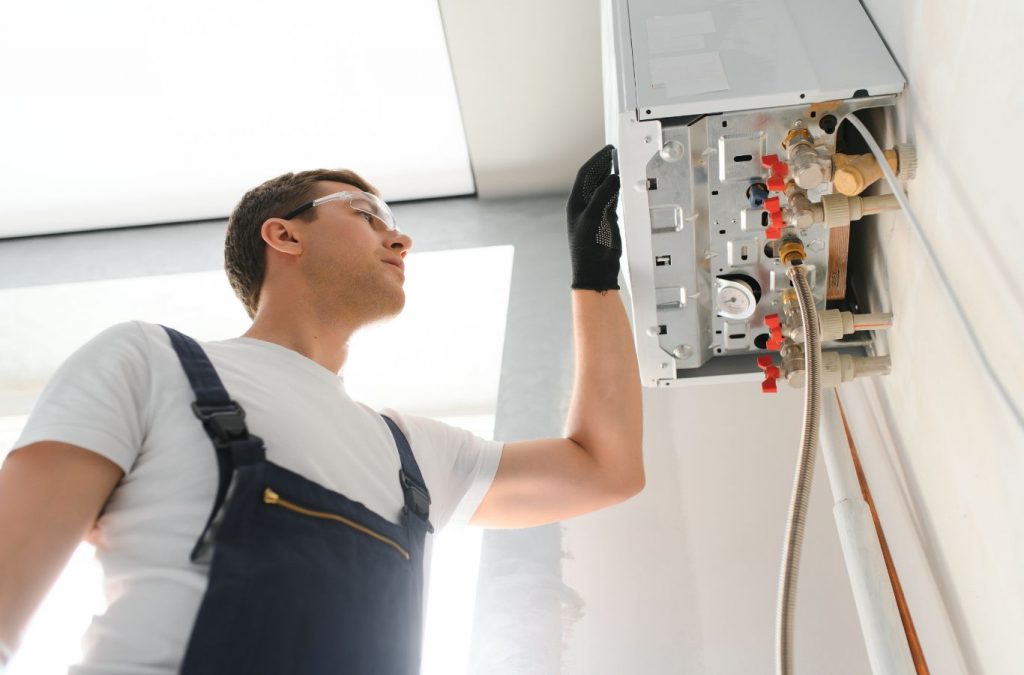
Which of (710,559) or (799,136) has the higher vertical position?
(799,136)

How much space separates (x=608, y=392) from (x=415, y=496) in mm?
381

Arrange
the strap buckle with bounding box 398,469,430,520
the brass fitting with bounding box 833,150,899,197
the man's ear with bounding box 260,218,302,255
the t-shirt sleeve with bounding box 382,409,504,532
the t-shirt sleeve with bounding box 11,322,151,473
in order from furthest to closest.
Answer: the man's ear with bounding box 260,218,302,255
the t-shirt sleeve with bounding box 382,409,504,532
the strap buckle with bounding box 398,469,430,520
the brass fitting with bounding box 833,150,899,197
the t-shirt sleeve with bounding box 11,322,151,473

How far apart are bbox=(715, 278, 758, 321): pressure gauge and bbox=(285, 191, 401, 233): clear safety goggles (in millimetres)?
592

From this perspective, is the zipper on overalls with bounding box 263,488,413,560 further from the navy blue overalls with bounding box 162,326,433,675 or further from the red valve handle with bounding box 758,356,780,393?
the red valve handle with bounding box 758,356,780,393

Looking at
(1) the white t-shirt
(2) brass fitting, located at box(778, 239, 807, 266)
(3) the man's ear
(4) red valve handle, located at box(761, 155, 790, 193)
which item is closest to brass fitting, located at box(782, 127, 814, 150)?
(4) red valve handle, located at box(761, 155, 790, 193)

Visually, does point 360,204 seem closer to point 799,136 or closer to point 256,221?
point 256,221

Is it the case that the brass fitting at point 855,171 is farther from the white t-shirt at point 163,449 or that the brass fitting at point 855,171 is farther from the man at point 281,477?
the white t-shirt at point 163,449

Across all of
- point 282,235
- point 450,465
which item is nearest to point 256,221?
point 282,235

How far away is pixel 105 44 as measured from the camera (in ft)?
8.06

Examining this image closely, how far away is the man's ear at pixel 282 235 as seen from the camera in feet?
4.66

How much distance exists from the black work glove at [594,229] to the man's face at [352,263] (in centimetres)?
29

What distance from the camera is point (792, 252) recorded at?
1.15 metres

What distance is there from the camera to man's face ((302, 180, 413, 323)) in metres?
1.37

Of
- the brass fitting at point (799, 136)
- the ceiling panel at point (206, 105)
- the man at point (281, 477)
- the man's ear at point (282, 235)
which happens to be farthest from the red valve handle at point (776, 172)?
the ceiling panel at point (206, 105)
